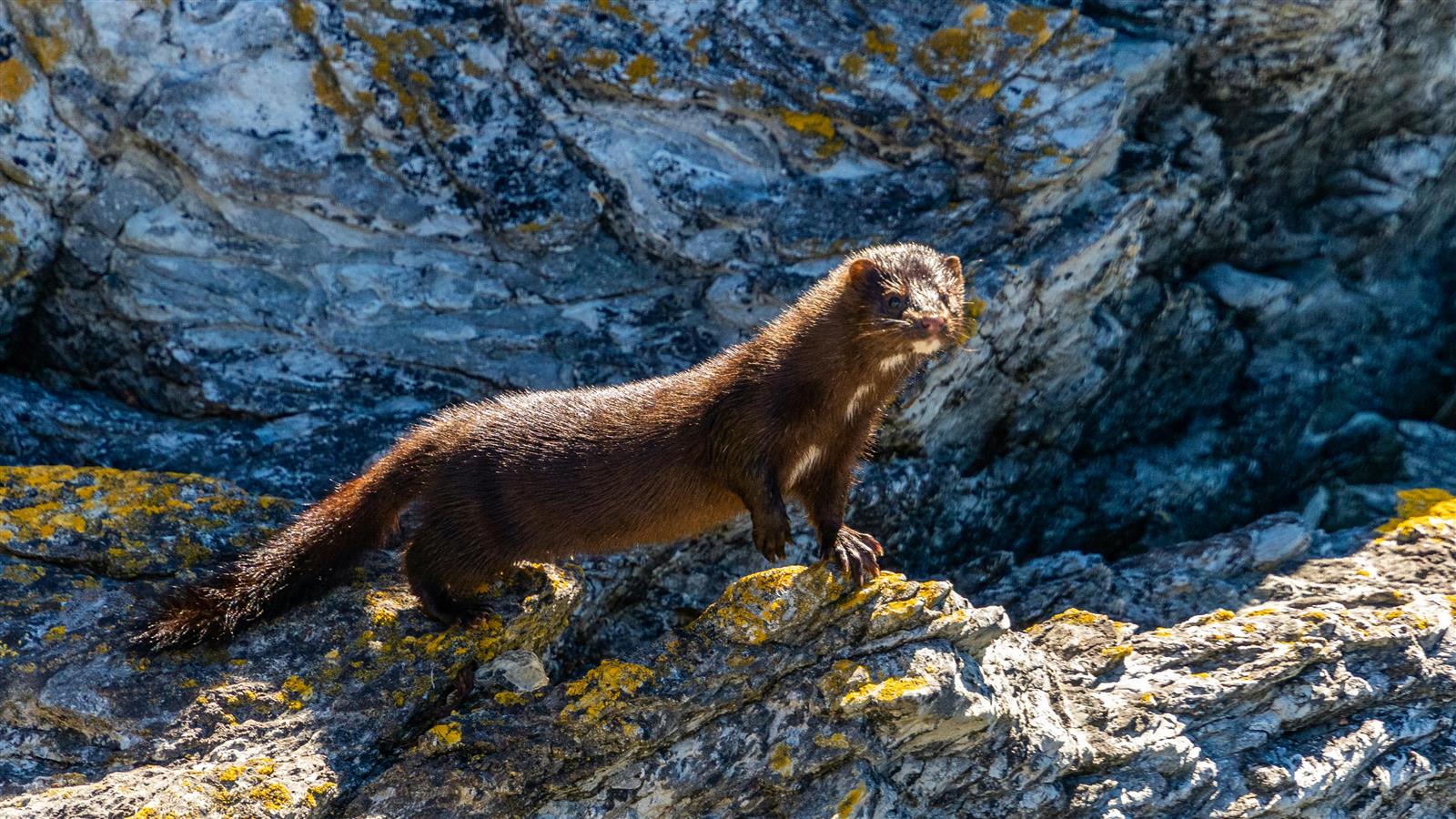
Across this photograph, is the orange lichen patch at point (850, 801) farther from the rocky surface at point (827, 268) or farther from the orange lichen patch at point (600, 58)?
the orange lichen patch at point (600, 58)

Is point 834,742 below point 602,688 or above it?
below

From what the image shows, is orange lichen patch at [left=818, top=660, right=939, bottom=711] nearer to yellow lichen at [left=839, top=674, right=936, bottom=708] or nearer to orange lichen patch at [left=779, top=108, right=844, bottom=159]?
yellow lichen at [left=839, top=674, right=936, bottom=708]

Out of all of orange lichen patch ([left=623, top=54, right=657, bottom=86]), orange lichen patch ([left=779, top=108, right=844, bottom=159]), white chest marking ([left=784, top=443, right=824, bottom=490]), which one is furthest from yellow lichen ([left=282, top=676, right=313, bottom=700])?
orange lichen patch ([left=779, top=108, right=844, bottom=159])

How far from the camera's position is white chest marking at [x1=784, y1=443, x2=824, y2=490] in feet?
20.3

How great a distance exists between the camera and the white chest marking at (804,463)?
619 cm

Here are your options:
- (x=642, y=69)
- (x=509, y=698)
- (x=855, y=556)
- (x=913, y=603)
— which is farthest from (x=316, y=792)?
(x=642, y=69)

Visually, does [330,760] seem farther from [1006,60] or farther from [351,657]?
[1006,60]

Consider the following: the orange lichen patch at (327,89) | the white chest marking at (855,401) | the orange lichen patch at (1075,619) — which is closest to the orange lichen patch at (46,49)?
the orange lichen patch at (327,89)

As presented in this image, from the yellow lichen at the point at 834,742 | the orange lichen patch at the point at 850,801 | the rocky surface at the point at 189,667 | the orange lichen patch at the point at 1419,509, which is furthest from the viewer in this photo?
the orange lichen patch at the point at 1419,509

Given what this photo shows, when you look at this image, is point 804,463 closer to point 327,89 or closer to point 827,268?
point 827,268

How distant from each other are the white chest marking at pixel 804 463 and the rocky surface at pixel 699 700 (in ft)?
1.98

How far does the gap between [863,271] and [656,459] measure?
49.1 inches

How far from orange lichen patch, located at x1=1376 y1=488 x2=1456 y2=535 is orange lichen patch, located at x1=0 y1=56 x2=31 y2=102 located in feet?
23.5

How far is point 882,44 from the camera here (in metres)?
7.23
